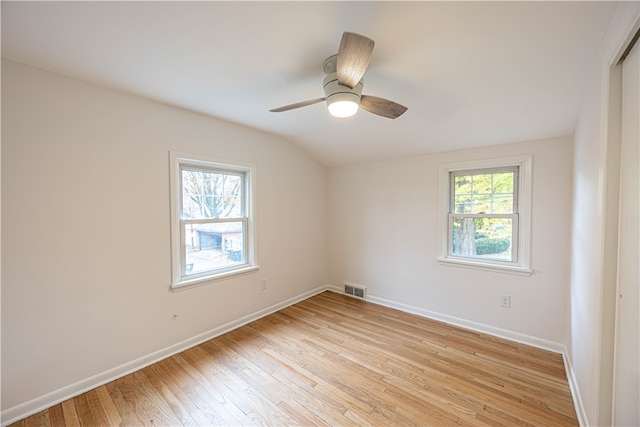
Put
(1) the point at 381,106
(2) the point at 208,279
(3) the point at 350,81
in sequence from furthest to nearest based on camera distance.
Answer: (2) the point at 208,279, (1) the point at 381,106, (3) the point at 350,81

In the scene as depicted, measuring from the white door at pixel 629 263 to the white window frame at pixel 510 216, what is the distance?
1.55 metres

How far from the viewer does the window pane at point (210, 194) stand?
8.56ft

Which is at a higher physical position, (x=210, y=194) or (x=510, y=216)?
(x=210, y=194)

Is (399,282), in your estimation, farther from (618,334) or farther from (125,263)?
(125,263)

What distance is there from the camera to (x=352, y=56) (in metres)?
1.26

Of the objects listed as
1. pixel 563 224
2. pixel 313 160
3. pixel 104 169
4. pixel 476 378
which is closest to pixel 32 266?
pixel 104 169

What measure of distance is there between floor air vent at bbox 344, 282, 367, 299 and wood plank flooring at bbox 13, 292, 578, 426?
0.95 metres

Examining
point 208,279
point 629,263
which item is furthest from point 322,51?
point 208,279

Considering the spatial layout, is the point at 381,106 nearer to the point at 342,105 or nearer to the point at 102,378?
the point at 342,105

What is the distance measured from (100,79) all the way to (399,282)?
12.1 feet

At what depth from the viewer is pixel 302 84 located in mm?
1989

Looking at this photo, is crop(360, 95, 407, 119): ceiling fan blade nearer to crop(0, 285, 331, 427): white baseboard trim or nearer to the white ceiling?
the white ceiling

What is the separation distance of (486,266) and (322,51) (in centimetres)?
273

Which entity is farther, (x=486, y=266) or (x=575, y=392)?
(x=486, y=266)
